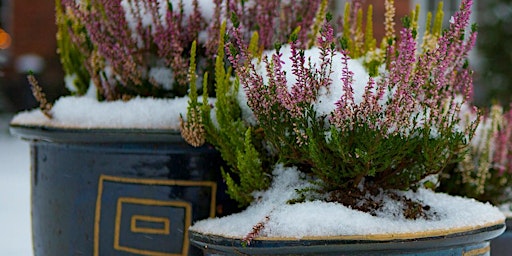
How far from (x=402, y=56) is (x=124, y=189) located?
917mm

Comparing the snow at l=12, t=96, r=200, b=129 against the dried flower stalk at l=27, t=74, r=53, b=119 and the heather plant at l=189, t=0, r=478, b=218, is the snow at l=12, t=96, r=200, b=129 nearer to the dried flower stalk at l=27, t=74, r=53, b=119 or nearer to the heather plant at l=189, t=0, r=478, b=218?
the dried flower stalk at l=27, t=74, r=53, b=119

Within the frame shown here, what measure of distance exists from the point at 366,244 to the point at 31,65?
1041cm

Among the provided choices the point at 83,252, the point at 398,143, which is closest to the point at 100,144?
the point at 83,252

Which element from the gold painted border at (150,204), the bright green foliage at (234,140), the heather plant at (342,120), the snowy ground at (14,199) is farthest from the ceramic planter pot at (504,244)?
the snowy ground at (14,199)

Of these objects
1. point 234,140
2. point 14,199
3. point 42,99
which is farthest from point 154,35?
point 14,199

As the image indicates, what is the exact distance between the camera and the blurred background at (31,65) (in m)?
5.91

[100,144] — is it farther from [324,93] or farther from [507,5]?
[507,5]

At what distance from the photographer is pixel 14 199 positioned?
20.3 ft

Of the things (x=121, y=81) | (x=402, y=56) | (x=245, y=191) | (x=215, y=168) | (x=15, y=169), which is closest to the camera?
(x=402, y=56)

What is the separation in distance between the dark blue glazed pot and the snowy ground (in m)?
2.43

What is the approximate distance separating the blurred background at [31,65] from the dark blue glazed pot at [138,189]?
2.48 metres

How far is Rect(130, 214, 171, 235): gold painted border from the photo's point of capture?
6.72 ft

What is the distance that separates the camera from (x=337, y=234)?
63.9 inches

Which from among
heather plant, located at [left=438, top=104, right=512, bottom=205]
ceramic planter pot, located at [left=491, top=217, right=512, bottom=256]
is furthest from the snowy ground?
ceramic planter pot, located at [left=491, top=217, right=512, bottom=256]
